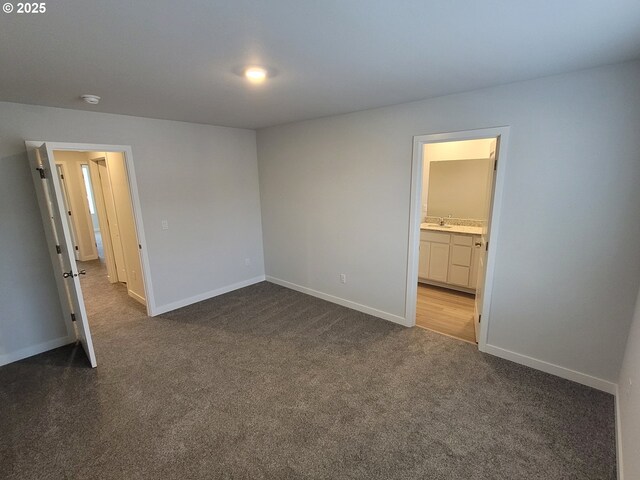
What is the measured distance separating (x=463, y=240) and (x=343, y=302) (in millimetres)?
1966

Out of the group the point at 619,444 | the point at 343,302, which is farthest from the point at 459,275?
the point at 619,444

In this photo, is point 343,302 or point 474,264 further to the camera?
point 474,264

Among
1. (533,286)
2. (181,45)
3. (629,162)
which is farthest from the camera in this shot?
(533,286)

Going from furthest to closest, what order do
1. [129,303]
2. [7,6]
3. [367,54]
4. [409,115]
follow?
[129,303]
[409,115]
[367,54]
[7,6]

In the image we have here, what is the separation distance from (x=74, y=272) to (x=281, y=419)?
87.8 inches

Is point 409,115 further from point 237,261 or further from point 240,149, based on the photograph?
point 237,261

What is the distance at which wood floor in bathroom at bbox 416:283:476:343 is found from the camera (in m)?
3.40

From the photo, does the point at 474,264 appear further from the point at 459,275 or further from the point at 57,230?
the point at 57,230

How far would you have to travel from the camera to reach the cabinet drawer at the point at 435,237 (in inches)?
175

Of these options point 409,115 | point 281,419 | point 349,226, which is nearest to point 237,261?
point 349,226

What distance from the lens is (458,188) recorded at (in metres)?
4.78

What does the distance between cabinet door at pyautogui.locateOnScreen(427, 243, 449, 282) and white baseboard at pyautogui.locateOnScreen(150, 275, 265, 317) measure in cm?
279

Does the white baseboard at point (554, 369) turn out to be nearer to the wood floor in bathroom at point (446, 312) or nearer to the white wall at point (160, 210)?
the wood floor in bathroom at point (446, 312)

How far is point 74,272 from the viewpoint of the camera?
2668 mm
